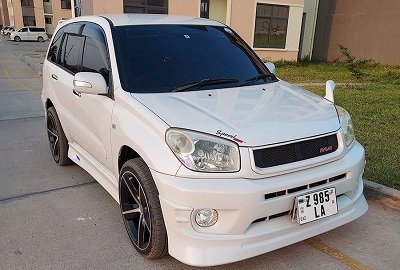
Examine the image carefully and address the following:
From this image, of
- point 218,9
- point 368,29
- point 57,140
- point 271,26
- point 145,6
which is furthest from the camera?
point 368,29

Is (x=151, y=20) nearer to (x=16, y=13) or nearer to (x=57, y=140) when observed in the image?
(x=57, y=140)

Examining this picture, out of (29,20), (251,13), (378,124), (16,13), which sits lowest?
(29,20)

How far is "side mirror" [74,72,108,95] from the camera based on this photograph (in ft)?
10.1

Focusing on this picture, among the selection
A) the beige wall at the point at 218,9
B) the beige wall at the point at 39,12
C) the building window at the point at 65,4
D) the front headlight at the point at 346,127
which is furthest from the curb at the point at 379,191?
the beige wall at the point at 39,12

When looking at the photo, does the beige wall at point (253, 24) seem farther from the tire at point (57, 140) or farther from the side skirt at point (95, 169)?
the side skirt at point (95, 169)

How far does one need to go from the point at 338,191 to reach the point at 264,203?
698mm

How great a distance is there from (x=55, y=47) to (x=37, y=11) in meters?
53.3

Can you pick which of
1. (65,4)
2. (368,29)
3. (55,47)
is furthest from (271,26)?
(65,4)

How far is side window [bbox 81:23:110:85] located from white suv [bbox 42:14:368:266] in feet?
0.04

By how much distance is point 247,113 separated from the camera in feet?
8.87

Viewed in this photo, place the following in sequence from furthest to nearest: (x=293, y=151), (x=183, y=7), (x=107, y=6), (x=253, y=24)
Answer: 1. (x=253, y=24)
2. (x=183, y=7)
3. (x=107, y=6)
4. (x=293, y=151)

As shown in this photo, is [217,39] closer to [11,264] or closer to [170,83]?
[170,83]

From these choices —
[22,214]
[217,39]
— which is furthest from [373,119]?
[22,214]

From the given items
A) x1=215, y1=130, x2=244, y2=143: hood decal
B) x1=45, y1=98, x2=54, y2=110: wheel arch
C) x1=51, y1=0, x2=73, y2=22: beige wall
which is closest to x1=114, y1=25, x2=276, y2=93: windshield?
x1=215, y1=130, x2=244, y2=143: hood decal
